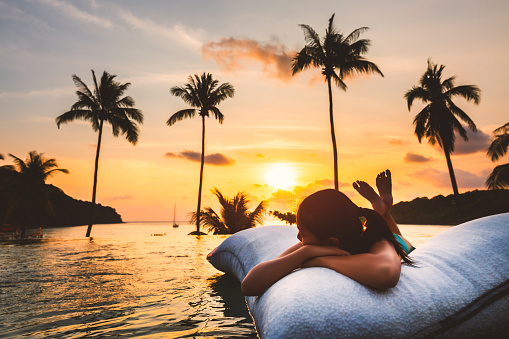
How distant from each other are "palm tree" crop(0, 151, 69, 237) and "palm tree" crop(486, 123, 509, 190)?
31.7 m

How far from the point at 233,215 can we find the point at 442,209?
63.9 m

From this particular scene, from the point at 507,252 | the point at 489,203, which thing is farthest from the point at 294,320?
the point at 489,203

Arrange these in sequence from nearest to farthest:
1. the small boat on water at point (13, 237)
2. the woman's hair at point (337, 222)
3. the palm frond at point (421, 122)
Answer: the woman's hair at point (337, 222), the small boat on water at point (13, 237), the palm frond at point (421, 122)

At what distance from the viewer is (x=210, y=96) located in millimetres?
24797

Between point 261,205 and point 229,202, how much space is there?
1.83 metres

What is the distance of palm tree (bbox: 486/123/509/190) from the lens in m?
22.8

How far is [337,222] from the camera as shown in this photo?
1.59 metres

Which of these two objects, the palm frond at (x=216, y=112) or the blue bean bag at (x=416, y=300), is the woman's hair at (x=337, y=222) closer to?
the blue bean bag at (x=416, y=300)

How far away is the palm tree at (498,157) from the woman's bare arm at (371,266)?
86.6 feet

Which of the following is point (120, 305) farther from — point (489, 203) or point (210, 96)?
point (489, 203)

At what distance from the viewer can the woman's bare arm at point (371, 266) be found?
1.47 metres

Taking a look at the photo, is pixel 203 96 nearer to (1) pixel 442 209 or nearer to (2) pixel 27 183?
(2) pixel 27 183

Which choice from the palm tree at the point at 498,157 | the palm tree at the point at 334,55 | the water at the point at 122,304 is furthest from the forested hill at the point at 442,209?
the water at the point at 122,304

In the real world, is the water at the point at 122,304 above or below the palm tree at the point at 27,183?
below
